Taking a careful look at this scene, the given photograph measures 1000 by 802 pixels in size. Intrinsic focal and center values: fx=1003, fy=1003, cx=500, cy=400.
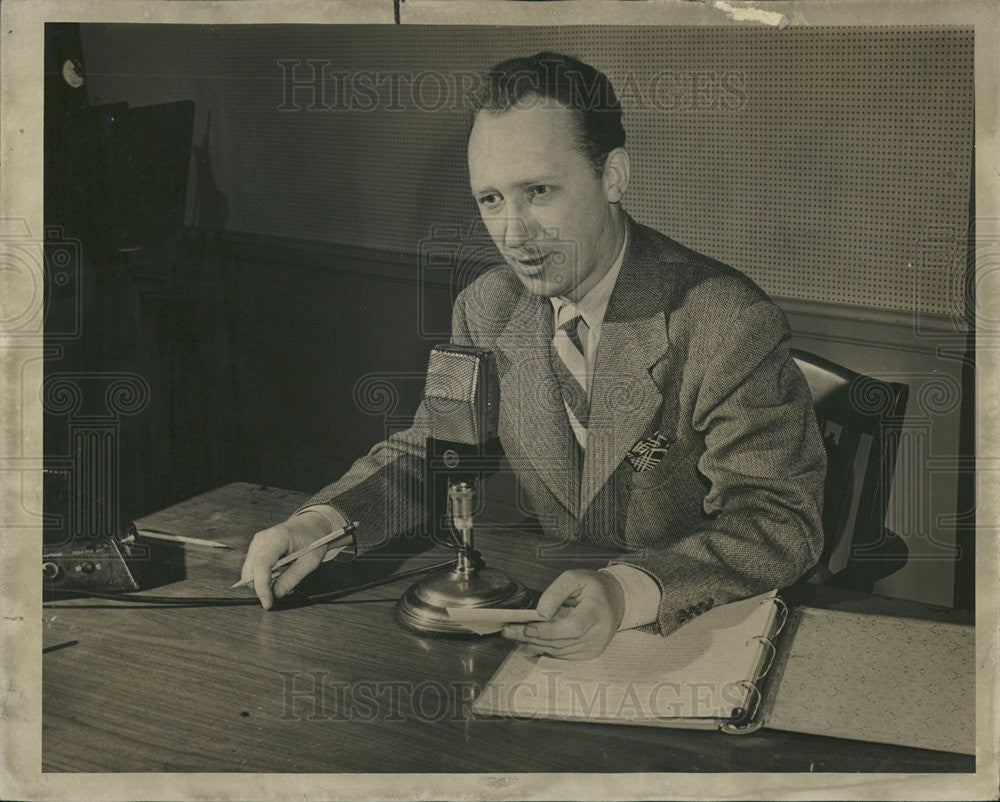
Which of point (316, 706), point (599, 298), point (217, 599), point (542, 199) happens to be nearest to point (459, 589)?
point (316, 706)

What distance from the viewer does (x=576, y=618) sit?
145 cm

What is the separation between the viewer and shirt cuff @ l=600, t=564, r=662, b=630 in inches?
58.7

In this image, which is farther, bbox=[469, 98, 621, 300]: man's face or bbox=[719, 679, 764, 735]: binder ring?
bbox=[469, 98, 621, 300]: man's face

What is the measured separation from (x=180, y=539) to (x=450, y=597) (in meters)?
0.54

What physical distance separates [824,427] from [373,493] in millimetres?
775

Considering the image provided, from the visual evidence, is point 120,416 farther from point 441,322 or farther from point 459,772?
point 459,772

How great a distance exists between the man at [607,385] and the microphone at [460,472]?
15 centimetres

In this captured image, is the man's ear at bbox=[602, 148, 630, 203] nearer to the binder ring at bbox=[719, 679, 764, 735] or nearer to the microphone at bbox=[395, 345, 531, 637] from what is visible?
the microphone at bbox=[395, 345, 531, 637]

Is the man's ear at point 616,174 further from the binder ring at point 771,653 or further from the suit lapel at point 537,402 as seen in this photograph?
the binder ring at point 771,653

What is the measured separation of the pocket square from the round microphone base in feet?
0.94

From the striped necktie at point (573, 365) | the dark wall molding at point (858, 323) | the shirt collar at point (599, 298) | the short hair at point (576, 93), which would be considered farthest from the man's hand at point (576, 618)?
the short hair at point (576, 93)

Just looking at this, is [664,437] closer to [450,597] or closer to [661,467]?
[661,467]

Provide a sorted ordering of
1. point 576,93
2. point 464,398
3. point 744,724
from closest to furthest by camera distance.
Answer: point 744,724, point 464,398, point 576,93

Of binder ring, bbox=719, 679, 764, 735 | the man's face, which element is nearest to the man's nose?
the man's face
